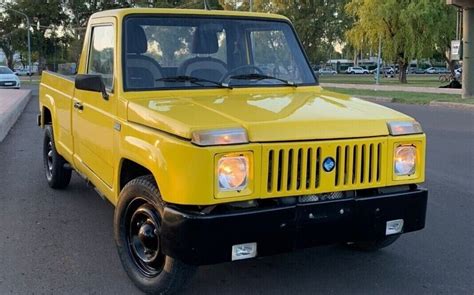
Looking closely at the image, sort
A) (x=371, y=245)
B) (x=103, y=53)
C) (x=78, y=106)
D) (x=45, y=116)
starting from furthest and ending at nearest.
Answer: (x=45, y=116) → (x=78, y=106) → (x=103, y=53) → (x=371, y=245)

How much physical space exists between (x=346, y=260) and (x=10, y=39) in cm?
6953

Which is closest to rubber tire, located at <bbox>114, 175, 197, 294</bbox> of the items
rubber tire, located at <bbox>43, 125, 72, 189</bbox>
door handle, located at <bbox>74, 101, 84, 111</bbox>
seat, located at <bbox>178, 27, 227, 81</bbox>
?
seat, located at <bbox>178, 27, 227, 81</bbox>

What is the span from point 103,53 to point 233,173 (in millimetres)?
2250

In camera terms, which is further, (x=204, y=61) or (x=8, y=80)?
(x=8, y=80)

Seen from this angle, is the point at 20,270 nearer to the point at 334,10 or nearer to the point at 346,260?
the point at 346,260

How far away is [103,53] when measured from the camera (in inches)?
197

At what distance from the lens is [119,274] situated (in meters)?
4.31

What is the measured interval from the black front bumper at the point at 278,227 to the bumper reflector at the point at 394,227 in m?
0.03

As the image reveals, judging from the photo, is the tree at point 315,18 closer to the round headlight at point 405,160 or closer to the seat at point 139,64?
the seat at point 139,64

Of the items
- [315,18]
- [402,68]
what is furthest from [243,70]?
[315,18]

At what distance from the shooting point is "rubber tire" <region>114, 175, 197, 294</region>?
3.62 metres

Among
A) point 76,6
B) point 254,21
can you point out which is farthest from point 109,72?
point 76,6

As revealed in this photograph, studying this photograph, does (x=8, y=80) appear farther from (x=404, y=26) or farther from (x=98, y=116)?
(x=98, y=116)

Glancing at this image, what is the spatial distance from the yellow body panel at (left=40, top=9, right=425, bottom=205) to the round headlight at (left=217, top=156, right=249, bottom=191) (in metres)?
0.04
